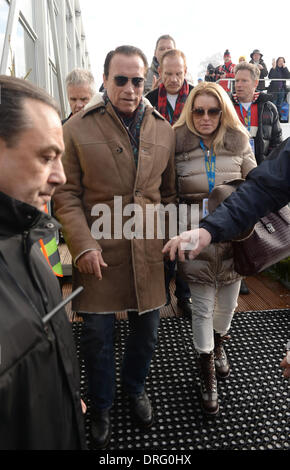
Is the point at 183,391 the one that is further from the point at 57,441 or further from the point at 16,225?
the point at 16,225

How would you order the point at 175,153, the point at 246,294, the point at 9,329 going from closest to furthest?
the point at 9,329
the point at 175,153
the point at 246,294

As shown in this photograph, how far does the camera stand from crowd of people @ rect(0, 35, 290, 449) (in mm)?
891

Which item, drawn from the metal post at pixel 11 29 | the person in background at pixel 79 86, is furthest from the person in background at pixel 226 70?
the metal post at pixel 11 29

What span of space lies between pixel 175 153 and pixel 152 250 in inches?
29.1

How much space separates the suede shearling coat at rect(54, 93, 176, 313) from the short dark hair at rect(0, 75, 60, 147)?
3.31ft

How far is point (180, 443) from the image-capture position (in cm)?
215

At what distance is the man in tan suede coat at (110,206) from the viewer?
198cm

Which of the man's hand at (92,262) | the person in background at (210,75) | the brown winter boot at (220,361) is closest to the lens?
the man's hand at (92,262)

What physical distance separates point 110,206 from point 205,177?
29.5 inches

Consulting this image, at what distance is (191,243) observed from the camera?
1.69 m

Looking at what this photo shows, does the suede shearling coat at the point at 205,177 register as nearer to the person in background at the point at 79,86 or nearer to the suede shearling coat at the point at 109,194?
the suede shearling coat at the point at 109,194

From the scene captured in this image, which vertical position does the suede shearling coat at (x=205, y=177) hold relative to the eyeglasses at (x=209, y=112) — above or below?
below

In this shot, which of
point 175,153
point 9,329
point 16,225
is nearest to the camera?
point 9,329
